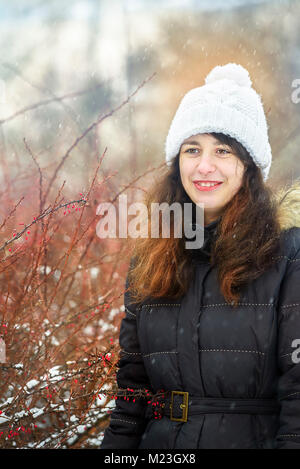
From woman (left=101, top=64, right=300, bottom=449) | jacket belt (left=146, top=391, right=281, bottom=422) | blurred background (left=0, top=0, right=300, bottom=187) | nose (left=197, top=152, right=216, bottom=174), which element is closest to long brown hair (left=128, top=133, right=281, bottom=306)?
woman (left=101, top=64, right=300, bottom=449)

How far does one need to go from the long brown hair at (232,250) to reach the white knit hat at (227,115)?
47mm

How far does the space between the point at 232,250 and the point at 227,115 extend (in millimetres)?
576

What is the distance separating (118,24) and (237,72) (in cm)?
426

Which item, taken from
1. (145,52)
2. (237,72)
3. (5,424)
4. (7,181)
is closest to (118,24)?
(145,52)

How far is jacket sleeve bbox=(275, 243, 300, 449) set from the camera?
1609 millimetres

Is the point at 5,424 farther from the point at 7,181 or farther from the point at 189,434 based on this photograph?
the point at 7,181

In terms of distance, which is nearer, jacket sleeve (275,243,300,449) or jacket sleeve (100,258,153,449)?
jacket sleeve (275,243,300,449)

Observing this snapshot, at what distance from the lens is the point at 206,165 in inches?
78.6

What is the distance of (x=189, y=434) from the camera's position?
5.80 ft

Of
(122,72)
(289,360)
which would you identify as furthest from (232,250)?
(122,72)

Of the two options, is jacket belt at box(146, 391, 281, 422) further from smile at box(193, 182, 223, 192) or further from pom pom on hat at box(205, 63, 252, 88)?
pom pom on hat at box(205, 63, 252, 88)

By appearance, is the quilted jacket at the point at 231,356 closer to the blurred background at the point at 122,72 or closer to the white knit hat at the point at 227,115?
the white knit hat at the point at 227,115

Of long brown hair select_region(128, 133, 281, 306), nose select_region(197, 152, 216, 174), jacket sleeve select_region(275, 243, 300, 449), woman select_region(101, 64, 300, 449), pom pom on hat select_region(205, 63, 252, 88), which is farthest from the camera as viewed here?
pom pom on hat select_region(205, 63, 252, 88)

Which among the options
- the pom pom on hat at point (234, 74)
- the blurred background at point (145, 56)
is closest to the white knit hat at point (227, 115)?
the pom pom on hat at point (234, 74)
